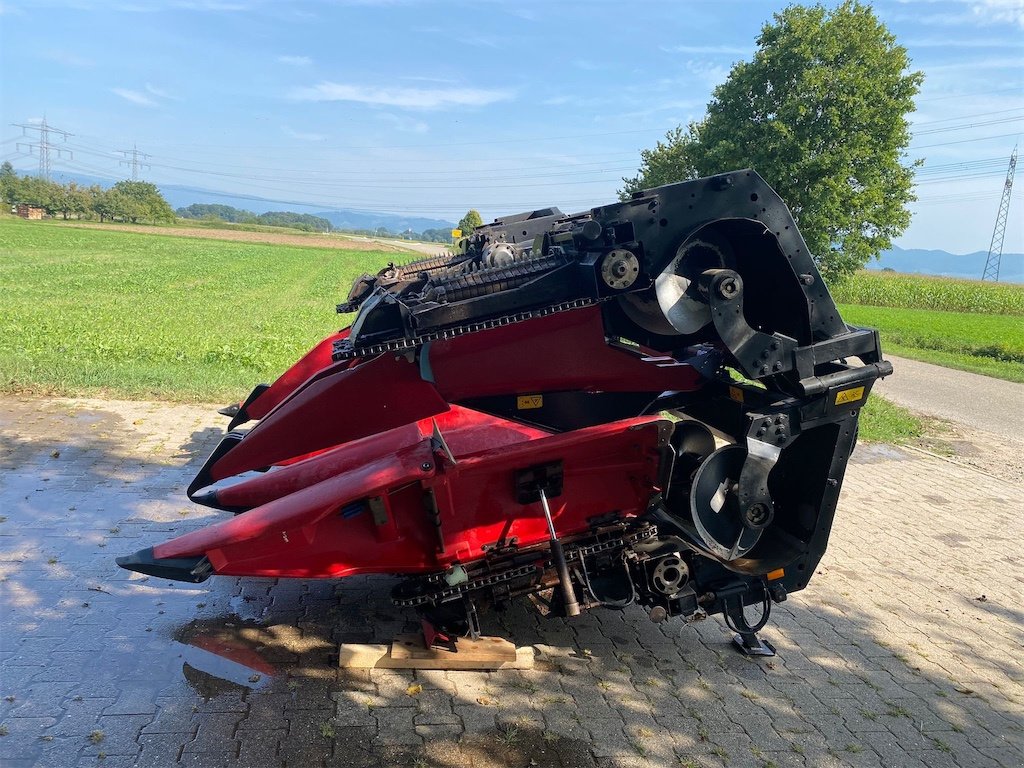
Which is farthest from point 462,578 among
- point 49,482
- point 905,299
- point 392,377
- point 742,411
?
point 905,299

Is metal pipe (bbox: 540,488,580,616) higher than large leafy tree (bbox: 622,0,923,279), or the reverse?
large leafy tree (bbox: 622,0,923,279)

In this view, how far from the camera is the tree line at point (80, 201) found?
79062 mm

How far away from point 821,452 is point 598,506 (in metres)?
1.26

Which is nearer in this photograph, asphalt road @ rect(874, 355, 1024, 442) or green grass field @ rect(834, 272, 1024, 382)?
asphalt road @ rect(874, 355, 1024, 442)

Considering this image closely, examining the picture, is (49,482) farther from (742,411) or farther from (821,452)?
(821,452)

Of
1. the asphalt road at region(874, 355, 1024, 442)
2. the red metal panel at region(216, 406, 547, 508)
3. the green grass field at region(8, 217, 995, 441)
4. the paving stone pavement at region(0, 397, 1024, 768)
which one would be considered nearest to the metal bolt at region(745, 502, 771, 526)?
the paving stone pavement at region(0, 397, 1024, 768)

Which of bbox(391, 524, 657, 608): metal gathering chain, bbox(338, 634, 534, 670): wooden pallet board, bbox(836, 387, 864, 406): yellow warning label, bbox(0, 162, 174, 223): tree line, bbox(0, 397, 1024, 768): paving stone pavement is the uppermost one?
bbox(0, 162, 174, 223): tree line

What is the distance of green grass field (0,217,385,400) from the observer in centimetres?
902

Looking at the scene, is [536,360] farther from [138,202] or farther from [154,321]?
[138,202]

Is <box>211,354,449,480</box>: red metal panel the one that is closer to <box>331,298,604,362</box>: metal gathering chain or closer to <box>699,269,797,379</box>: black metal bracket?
<box>331,298,604,362</box>: metal gathering chain

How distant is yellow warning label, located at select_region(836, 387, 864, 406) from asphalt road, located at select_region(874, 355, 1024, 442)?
324 inches

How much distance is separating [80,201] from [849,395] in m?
96.6

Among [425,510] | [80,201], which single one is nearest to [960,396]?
[425,510]

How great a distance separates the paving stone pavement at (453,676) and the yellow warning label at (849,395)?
1536 mm
